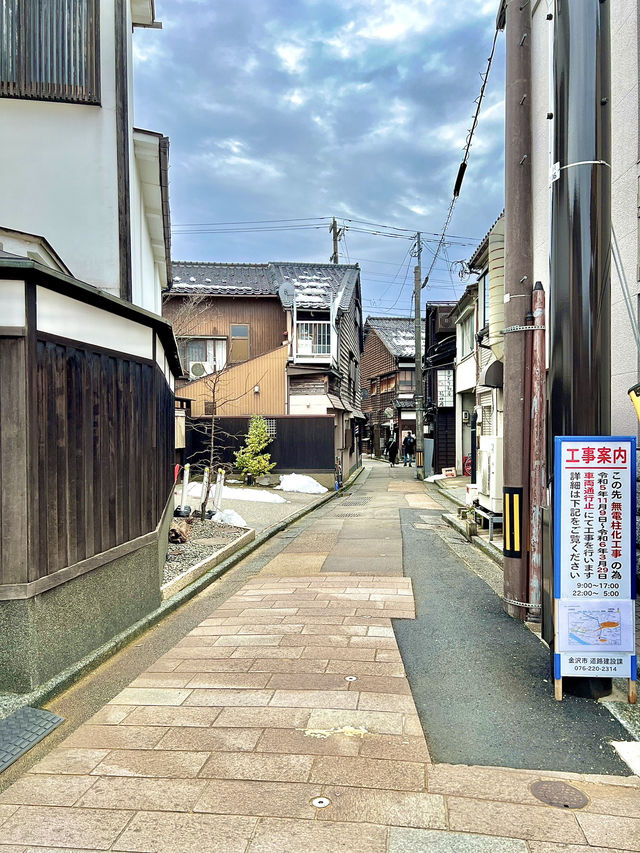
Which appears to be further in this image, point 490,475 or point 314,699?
point 490,475

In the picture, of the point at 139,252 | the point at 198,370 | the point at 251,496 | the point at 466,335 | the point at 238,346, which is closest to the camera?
the point at 139,252

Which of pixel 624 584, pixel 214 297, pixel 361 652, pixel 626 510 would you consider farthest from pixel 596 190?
pixel 214 297

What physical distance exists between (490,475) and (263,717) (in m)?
8.57

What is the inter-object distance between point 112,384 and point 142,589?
82.6 inches

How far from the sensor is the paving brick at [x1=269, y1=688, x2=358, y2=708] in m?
4.26

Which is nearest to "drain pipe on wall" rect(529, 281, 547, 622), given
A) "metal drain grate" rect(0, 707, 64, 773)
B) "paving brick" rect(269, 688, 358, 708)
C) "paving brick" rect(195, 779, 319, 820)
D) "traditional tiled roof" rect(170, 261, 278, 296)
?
"paving brick" rect(269, 688, 358, 708)

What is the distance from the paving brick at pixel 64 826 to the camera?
2.83 metres

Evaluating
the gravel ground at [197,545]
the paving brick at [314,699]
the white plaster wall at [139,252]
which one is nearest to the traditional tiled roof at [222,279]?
the white plaster wall at [139,252]

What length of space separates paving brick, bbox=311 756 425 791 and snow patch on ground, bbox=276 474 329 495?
18596 mm

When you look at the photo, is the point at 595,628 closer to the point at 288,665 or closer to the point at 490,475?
the point at 288,665

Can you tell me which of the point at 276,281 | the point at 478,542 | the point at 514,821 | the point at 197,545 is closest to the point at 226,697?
the point at 514,821

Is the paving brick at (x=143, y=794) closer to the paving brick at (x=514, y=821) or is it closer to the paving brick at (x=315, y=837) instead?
the paving brick at (x=315, y=837)

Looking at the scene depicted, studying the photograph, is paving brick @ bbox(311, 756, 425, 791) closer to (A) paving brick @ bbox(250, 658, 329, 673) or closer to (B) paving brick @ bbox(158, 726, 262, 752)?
(B) paving brick @ bbox(158, 726, 262, 752)

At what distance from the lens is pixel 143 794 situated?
3.20m
